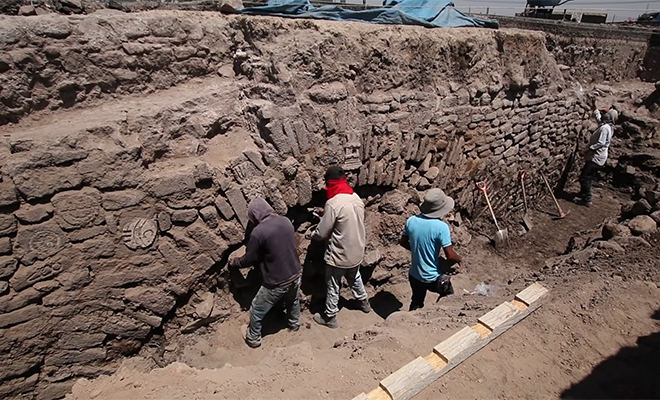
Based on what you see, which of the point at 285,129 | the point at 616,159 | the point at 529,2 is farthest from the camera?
the point at 529,2

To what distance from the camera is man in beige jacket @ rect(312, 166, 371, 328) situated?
339 centimetres

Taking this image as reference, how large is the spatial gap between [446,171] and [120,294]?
3.70 m

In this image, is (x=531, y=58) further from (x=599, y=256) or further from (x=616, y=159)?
(x=616, y=159)

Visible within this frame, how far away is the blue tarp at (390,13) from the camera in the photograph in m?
4.11

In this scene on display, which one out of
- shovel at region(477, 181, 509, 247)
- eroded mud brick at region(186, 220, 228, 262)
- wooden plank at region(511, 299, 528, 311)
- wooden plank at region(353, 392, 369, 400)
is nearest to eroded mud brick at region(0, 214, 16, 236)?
eroded mud brick at region(186, 220, 228, 262)

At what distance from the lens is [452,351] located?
102 inches

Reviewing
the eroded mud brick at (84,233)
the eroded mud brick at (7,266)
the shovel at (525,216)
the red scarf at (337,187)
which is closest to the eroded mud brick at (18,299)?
the eroded mud brick at (7,266)

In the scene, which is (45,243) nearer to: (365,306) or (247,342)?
(247,342)

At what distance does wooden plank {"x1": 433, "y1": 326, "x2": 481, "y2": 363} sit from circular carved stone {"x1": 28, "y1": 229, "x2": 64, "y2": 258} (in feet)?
8.45

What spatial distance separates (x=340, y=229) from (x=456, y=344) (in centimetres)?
130

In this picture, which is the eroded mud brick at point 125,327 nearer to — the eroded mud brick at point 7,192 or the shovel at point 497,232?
the eroded mud brick at point 7,192

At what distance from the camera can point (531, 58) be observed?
222 inches

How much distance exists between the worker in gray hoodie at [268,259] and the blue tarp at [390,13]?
212 centimetres

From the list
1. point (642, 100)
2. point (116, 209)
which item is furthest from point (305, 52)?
point (642, 100)
